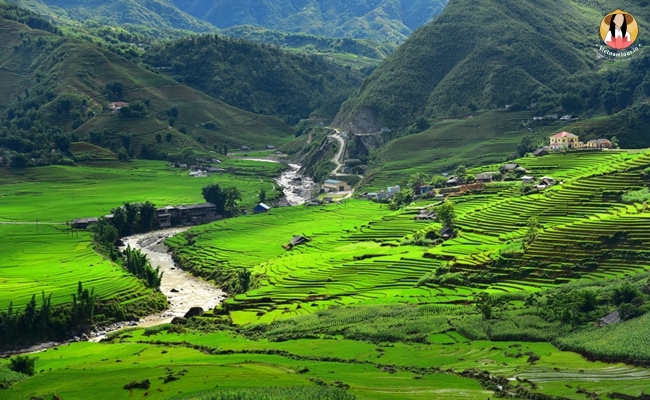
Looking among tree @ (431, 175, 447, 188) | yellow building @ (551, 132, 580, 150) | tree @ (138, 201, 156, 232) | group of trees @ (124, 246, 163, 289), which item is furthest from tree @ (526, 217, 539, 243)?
tree @ (138, 201, 156, 232)

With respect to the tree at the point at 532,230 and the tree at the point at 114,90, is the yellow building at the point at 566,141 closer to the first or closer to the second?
the tree at the point at 532,230

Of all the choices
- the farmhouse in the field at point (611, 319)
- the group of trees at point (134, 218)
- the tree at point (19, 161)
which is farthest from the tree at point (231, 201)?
the farmhouse in the field at point (611, 319)

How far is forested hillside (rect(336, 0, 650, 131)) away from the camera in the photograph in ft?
502

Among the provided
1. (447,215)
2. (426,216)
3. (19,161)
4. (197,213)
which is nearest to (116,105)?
(19,161)

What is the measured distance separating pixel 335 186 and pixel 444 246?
206 feet

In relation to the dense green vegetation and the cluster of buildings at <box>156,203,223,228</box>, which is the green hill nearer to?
the dense green vegetation

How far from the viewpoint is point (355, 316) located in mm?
59000

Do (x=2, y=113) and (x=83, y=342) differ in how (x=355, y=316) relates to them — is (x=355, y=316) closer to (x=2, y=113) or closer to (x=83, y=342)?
(x=83, y=342)

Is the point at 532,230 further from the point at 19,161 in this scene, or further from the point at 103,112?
the point at 103,112

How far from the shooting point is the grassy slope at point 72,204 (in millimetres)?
A: 75000

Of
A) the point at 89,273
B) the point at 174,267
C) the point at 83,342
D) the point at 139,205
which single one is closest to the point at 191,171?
the point at 139,205

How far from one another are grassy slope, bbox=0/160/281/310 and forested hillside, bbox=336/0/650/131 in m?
36.0

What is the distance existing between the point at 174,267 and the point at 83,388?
153ft

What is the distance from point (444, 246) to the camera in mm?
76375
